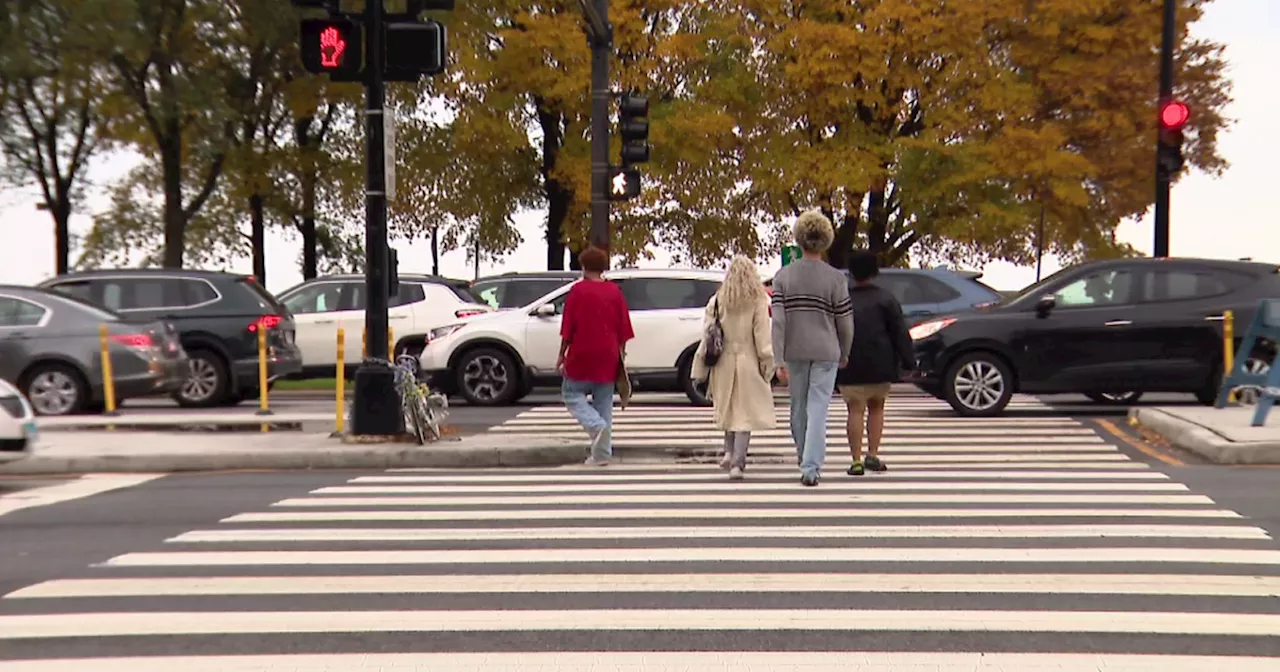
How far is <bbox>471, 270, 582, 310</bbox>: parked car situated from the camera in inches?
978

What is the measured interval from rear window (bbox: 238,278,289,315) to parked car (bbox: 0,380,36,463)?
323 inches

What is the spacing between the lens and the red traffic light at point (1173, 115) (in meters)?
22.0

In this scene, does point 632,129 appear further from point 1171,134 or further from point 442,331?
point 1171,134

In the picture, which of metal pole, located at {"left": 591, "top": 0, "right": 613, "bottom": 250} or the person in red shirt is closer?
the person in red shirt

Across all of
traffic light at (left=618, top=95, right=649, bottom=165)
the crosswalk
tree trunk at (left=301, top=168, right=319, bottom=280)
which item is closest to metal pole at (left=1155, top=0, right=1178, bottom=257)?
traffic light at (left=618, top=95, right=649, bottom=165)

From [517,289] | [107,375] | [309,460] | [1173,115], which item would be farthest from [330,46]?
[1173,115]

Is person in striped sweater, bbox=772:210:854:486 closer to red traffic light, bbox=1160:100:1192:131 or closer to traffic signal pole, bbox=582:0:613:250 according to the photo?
traffic signal pole, bbox=582:0:613:250

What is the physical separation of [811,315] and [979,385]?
693cm

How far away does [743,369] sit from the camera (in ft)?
Result: 39.3

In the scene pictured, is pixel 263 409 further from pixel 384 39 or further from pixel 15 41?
pixel 15 41

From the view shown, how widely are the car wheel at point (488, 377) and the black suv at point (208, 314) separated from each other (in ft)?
7.74

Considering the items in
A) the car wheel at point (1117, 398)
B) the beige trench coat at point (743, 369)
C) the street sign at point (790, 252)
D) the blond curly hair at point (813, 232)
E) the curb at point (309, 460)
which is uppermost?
the street sign at point (790, 252)

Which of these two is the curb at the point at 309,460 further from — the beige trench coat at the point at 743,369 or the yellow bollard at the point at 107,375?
the yellow bollard at the point at 107,375

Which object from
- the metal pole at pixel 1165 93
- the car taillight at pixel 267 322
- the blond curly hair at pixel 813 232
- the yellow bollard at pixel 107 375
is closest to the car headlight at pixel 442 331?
the car taillight at pixel 267 322
